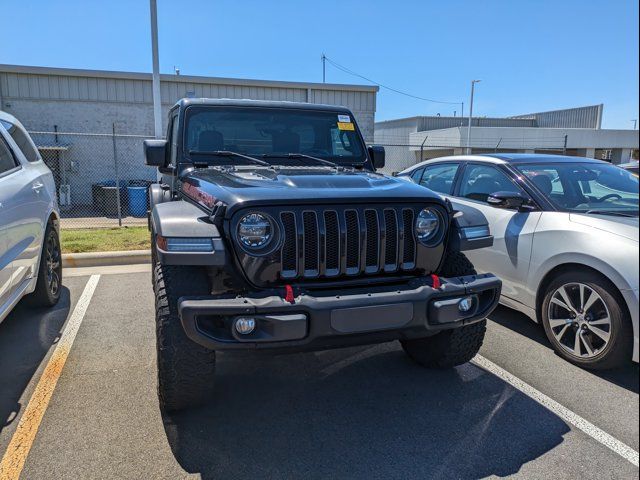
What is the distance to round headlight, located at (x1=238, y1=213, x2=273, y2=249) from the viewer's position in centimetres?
249

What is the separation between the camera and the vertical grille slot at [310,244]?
254 centimetres

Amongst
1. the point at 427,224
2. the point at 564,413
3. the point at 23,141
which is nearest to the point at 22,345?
the point at 23,141

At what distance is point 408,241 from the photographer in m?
2.74

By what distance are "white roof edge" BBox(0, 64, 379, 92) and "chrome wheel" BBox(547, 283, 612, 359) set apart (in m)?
13.3

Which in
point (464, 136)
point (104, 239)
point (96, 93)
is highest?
point (96, 93)

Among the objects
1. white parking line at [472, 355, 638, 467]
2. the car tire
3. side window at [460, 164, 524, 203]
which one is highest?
side window at [460, 164, 524, 203]

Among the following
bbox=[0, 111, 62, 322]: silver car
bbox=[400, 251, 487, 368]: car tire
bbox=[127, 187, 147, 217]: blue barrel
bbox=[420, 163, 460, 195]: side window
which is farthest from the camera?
bbox=[127, 187, 147, 217]: blue barrel

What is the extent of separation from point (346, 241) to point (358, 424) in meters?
1.14

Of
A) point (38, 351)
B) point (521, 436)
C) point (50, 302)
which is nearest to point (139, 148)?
point (50, 302)

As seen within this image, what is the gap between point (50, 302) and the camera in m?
4.68

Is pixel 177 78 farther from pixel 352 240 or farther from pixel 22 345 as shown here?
pixel 352 240

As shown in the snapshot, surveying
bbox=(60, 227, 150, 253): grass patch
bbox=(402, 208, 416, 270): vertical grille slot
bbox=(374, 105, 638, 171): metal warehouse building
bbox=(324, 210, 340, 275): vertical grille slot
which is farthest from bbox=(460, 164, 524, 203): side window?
bbox=(374, 105, 638, 171): metal warehouse building

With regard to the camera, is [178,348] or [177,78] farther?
[177,78]

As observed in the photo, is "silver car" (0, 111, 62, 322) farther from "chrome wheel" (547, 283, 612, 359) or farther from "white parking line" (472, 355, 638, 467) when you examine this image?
"chrome wheel" (547, 283, 612, 359)
